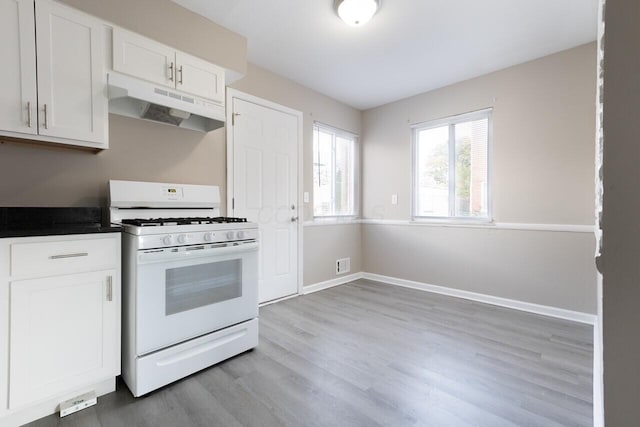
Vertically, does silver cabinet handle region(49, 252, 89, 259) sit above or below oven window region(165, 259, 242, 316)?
above

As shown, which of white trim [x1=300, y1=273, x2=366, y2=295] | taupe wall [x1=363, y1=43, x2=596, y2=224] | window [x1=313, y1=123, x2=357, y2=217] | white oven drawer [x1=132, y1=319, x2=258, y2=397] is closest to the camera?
white oven drawer [x1=132, y1=319, x2=258, y2=397]

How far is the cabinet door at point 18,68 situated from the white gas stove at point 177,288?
578 mm

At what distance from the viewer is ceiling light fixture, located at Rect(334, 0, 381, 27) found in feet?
6.82

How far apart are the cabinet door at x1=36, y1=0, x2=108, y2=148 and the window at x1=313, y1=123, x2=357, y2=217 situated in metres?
2.29

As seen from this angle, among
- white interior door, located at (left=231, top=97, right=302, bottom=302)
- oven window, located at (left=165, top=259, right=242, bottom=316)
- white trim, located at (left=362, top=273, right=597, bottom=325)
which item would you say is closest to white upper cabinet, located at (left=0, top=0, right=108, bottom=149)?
oven window, located at (left=165, top=259, right=242, bottom=316)

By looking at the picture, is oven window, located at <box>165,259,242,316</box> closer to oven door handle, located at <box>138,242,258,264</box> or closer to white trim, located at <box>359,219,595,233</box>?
oven door handle, located at <box>138,242,258,264</box>

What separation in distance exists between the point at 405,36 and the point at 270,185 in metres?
1.86

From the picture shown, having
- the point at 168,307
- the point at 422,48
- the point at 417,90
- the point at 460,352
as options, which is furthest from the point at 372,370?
the point at 417,90

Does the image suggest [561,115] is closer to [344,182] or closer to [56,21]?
[344,182]

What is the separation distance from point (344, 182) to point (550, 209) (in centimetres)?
233

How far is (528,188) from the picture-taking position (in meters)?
2.97

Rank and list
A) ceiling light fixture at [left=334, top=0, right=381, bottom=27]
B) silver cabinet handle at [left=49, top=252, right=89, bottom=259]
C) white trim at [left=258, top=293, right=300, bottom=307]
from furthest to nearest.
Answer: white trim at [left=258, top=293, right=300, bottom=307] < ceiling light fixture at [left=334, top=0, right=381, bottom=27] < silver cabinet handle at [left=49, top=252, right=89, bottom=259]

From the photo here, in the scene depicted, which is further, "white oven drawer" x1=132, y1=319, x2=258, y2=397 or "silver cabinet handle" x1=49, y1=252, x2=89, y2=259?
"white oven drawer" x1=132, y1=319, x2=258, y2=397

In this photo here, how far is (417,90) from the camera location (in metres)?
3.66
